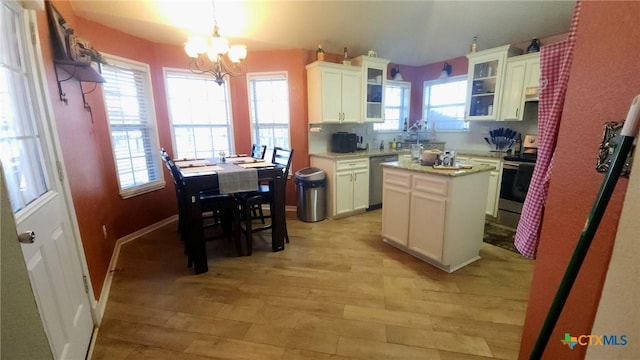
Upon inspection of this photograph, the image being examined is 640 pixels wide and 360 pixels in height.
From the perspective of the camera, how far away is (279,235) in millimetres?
2859

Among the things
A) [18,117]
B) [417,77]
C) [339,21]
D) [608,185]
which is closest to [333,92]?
[339,21]

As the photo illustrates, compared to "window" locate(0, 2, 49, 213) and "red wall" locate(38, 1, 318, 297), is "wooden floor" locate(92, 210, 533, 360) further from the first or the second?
"window" locate(0, 2, 49, 213)

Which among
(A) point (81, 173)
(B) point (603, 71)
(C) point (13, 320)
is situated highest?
(B) point (603, 71)

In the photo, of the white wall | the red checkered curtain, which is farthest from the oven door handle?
the white wall

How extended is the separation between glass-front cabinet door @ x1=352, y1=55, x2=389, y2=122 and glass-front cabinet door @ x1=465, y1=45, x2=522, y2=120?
1.28 metres

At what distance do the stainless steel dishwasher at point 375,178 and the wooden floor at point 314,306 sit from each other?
4.48 ft

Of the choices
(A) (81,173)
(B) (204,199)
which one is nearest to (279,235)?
(B) (204,199)

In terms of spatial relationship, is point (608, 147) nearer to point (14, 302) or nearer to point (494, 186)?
point (14, 302)

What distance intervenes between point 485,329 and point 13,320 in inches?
88.9

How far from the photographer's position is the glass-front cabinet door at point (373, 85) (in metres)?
4.00

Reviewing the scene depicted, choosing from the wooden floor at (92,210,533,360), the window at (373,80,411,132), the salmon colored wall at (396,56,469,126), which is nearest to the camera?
the wooden floor at (92,210,533,360)

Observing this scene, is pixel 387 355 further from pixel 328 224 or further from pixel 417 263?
pixel 328 224

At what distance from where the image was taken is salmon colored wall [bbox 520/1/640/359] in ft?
2.26

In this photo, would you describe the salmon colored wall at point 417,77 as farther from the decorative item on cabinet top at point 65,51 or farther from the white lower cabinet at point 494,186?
the decorative item on cabinet top at point 65,51
